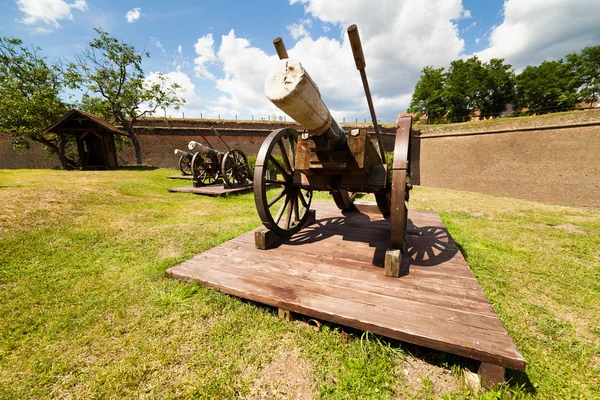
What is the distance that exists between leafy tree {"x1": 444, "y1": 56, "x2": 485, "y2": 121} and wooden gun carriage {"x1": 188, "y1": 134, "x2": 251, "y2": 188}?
27.6m

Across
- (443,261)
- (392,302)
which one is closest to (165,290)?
(392,302)

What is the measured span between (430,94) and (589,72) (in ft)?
46.4

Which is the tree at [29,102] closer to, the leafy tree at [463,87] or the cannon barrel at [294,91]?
the cannon barrel at [294,91]

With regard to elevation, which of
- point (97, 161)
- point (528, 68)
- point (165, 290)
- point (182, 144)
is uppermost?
point (528, 68)

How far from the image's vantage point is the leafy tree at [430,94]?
28073 millimetres

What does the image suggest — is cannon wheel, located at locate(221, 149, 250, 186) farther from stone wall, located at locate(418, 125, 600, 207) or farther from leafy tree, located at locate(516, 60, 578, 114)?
leafy tree, located at locate(516, 60, 578, 114)

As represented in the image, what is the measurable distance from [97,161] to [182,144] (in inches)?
199

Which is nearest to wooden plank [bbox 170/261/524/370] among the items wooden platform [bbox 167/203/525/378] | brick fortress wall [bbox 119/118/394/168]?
wooden platform [bbox 167/203/525/378]

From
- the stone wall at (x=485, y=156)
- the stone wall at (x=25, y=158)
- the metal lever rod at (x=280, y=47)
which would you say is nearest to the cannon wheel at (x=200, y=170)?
the metal lever rod at (x=280, y=47)

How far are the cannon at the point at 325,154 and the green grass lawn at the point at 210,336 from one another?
0.91m

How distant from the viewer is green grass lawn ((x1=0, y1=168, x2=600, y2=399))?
1.37 m

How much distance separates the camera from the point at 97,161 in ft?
45.9

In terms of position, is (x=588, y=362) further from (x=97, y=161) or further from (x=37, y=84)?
(x=37, y=84)

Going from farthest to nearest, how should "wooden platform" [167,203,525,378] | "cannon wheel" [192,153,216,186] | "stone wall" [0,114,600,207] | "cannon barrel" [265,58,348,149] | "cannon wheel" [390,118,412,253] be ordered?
1. "stone wall" [0,114,600,207]
2. "cannon wheel" [192,153,216,186]
3. "cannon wheel" [390,118,412,253]
4. "cannon barrel" [265,58,348,149]
5. "wooden platform" [167,203,525,378]
